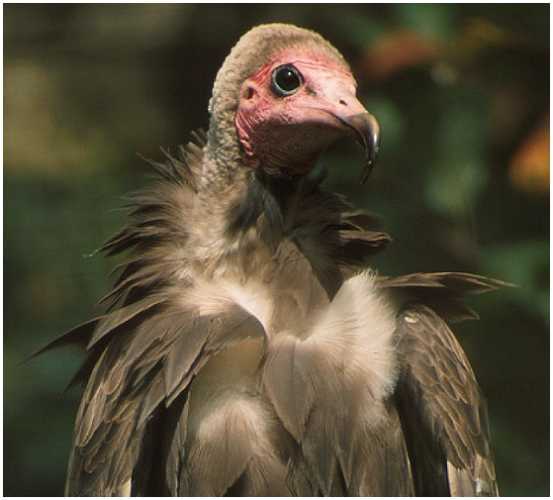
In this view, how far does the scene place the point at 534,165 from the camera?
3268 millimetres

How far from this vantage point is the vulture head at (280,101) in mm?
2096

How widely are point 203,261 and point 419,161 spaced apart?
116 cm

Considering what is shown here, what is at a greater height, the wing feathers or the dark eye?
the dark eye

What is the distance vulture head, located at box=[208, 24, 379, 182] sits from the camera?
210cm

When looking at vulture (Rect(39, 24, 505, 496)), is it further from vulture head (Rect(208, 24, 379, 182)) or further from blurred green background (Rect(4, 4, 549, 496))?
blurred green background (Rect(4, 4, 549, 496))

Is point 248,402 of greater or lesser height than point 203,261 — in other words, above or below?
below

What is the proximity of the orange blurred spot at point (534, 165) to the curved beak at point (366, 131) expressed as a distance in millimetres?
1299

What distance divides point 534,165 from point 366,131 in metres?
1.38

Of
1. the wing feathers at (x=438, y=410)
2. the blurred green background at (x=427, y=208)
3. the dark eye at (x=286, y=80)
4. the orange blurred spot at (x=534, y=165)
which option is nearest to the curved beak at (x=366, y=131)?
the dark eye at (x=286, y=80)

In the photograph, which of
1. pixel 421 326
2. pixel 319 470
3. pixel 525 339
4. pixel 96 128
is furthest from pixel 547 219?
pixel 96 128

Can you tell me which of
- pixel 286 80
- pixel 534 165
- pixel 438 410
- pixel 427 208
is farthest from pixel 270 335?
pixel 534 165

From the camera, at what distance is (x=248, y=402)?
2139 mm

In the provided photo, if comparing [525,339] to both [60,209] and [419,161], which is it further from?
[60,209]

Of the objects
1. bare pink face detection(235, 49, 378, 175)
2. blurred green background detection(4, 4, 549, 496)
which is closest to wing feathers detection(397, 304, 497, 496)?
bare pink face detection(235, 49, 378, 175)
